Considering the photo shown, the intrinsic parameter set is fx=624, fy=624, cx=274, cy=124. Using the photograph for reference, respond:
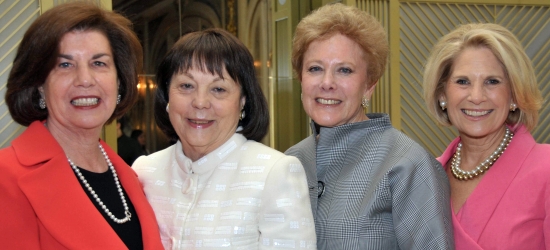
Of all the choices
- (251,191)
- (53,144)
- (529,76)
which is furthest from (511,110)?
(53,144)

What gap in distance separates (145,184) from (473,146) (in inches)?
59.1

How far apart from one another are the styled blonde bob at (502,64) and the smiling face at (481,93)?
33 millimetres

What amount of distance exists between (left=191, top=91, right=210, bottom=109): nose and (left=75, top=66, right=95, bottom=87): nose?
1.29 ft

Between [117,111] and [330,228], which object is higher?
[117,111]

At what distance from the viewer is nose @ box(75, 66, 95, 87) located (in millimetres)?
2293

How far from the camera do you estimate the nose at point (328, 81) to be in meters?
2.71

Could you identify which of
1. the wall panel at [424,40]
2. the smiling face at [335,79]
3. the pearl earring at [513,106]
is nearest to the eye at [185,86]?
the smiling face at [335,79]

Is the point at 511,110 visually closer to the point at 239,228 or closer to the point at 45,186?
the point at 239,228

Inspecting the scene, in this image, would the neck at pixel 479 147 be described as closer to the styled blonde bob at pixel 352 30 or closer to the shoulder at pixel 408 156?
the shoulder at pixel 408 156

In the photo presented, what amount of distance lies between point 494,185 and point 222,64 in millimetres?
1261

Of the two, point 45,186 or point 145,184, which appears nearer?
point 45,186

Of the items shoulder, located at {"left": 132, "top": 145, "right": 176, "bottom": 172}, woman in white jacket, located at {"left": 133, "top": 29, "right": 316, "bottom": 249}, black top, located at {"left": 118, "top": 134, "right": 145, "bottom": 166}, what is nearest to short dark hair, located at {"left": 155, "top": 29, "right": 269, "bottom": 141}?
woman in white jacket, located at {"left": 133, "top": 29, "right": 316, "bottom": 249}

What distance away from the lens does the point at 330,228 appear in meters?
2.48

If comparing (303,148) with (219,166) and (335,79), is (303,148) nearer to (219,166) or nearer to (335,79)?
(335,79)
